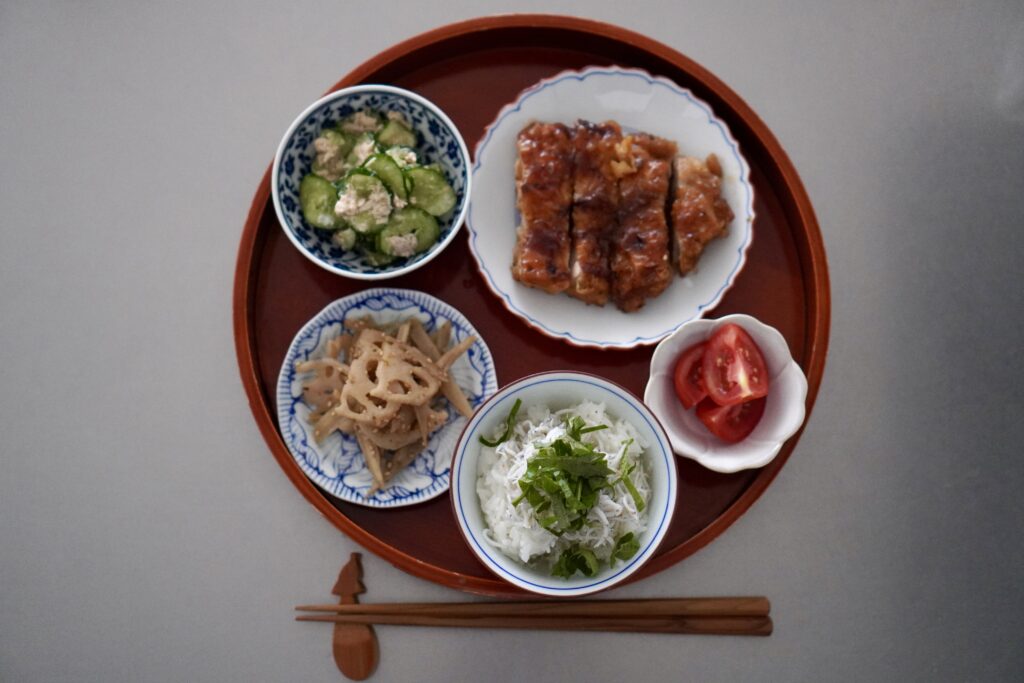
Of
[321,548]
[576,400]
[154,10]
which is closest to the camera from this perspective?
[576,400]

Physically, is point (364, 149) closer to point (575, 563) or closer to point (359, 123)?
point (359, 123)

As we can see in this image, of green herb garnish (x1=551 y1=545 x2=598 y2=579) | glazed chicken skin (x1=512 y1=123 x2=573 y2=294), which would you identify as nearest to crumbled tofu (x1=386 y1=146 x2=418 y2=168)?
glazed chicken skin (x1=512 y1=123 x2=573 y2=294)

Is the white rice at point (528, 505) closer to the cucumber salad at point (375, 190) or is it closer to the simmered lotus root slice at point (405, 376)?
the simmered lotus root slice at point (405, 376)

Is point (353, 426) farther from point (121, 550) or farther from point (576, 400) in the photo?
point (121, 550)

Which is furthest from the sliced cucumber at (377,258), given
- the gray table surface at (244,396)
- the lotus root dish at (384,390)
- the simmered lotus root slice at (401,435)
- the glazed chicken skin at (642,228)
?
the glazed chicken skin at (642,228)

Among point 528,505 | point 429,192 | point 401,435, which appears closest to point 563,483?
point 528,505

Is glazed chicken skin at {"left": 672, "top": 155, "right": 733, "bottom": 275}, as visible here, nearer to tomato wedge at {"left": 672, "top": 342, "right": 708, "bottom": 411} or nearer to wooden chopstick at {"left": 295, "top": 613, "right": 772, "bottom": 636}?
tomato wedge at {"left": 672, "top": 342, "right": 708, "bottom": 411}

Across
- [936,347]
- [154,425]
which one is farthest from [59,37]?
[936,347]
